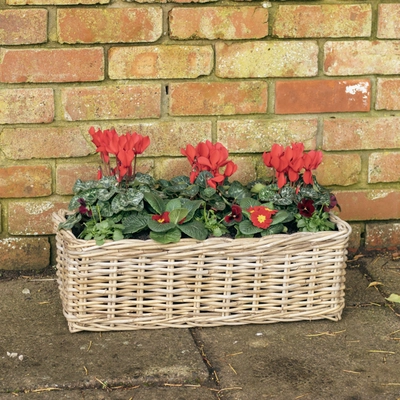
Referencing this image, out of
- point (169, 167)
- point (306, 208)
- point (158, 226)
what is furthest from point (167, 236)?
point (169, 167)

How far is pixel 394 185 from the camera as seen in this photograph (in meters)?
2.98

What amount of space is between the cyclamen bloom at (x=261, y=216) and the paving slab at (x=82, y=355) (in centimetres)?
43

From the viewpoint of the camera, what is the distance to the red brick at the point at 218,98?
9.02 ft

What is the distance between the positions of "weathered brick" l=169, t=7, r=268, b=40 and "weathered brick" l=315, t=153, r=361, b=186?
57 centimetres

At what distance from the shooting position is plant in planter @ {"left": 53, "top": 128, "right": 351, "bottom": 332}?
2.29m

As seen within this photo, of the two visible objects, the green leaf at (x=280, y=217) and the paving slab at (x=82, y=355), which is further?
the green leaf at (x=280, y=217)

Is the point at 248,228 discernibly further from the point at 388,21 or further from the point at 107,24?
the point at 388,21

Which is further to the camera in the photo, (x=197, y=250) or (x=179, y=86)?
(x=179, y=86)

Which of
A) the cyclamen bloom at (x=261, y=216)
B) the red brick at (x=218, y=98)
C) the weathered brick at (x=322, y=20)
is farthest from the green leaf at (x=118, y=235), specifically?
the weathered brick at (x=322, y=20)

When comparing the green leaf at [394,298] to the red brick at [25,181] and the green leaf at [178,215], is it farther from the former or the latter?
Result: the red brick at [25,181]

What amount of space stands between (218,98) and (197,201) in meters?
0.56

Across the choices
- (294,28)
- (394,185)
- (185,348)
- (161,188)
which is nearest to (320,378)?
(185,348)

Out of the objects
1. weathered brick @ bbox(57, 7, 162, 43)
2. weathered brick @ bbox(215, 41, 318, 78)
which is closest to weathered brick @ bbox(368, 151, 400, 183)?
weathered brick @ bbox(215, 41, 318, 78)

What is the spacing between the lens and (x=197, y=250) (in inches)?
89.9
